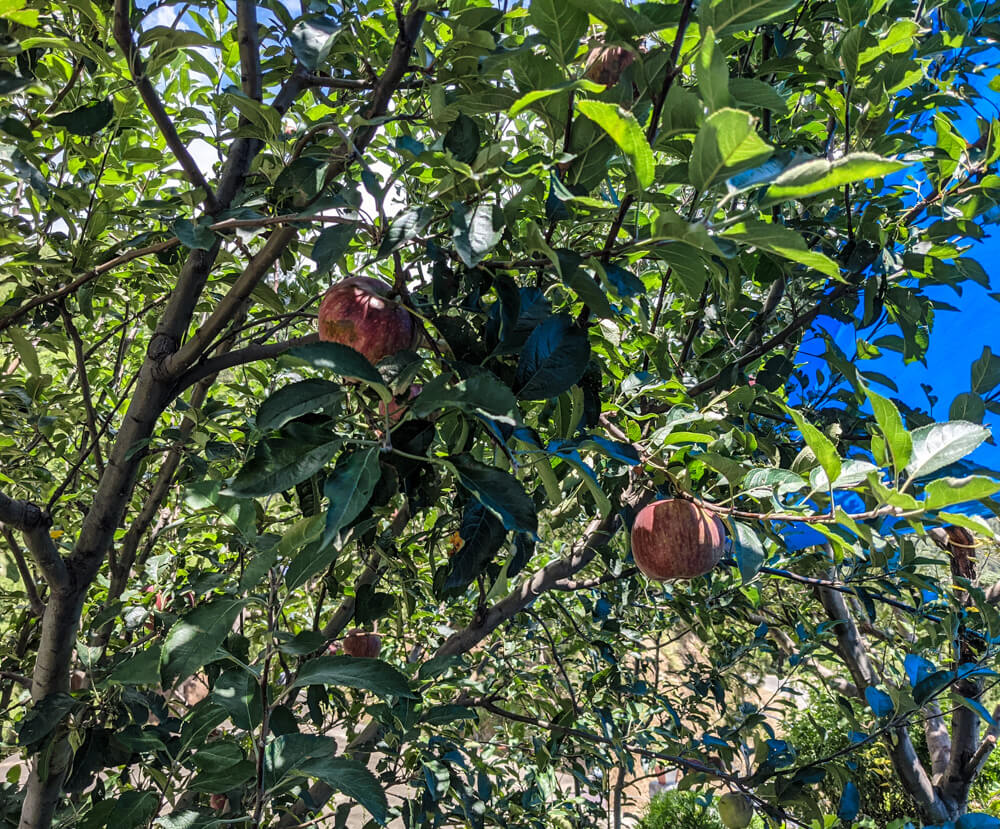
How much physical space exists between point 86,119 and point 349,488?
736 millimetres

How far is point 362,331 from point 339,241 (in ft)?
0.40

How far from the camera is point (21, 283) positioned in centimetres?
131

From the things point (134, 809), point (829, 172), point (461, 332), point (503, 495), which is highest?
point (461, 332)

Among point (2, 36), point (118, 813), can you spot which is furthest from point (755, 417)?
point (2, 36)

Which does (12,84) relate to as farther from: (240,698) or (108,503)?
(240,698)

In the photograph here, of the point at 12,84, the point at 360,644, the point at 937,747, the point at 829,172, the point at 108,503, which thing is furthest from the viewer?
the point at 937,747

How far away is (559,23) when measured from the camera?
64 cm

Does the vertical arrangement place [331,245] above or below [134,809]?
above

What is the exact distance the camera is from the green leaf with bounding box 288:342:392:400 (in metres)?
0.56

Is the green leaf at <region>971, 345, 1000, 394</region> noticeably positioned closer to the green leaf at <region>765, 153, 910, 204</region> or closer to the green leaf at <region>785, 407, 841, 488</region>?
the green leaf at <region>785, 407, 841, 488</region>

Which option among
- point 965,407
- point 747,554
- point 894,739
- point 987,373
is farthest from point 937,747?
point 747,554

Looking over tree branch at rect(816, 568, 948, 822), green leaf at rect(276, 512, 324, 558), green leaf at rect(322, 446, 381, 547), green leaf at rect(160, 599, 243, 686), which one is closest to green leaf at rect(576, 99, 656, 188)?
green leaf at rect(322, 446, 381, 547)

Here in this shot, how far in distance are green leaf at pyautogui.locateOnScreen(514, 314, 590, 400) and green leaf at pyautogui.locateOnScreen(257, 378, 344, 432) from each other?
184 mm

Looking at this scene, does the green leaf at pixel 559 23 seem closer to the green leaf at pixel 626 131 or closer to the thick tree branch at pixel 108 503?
the green leaf at pixel 626 131
